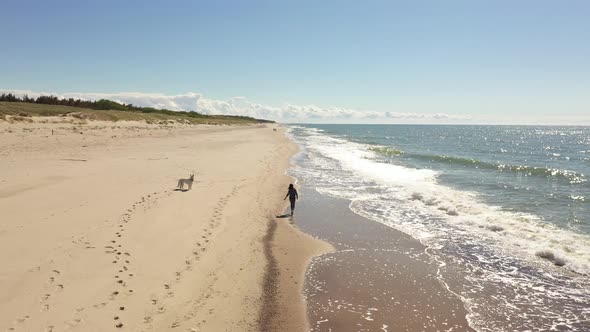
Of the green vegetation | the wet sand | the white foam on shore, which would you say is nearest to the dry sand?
the wet sand

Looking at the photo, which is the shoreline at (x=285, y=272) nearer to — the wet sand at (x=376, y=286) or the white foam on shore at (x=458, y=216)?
the wet sand at (x=376, y=286)

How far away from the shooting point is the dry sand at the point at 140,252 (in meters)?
7.00

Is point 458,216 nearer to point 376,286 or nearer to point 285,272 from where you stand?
point 376,286

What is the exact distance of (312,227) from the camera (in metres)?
14.4

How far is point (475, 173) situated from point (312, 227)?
78.7 feet

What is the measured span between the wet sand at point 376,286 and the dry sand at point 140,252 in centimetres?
64

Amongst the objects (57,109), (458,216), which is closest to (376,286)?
(458,216)

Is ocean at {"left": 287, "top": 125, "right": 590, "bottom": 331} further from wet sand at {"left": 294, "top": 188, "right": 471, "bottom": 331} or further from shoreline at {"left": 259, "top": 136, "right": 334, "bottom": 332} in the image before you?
shoreline at {"left": 259, "top": 136, "right": 334, "bottom": 332}

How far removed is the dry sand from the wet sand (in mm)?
637

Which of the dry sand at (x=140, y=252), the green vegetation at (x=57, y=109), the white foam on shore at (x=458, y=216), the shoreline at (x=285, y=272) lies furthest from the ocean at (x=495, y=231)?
the green vegetation at (x=57, y=109)

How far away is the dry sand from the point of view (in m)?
7.00

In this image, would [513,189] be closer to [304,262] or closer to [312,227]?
[312,227]

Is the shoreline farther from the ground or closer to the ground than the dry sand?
closer to the ground

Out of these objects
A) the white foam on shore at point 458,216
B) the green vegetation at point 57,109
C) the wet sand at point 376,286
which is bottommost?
the wet sand at point 376,286
